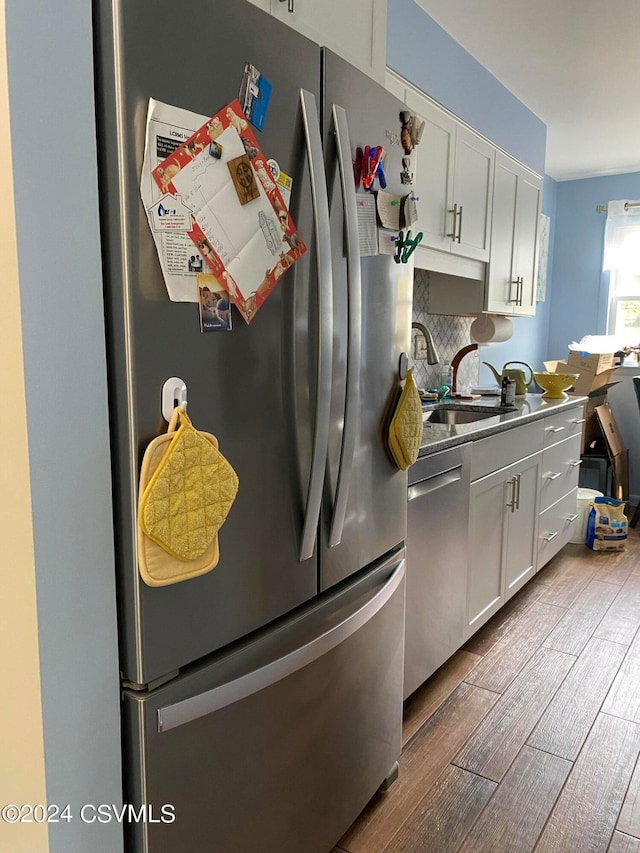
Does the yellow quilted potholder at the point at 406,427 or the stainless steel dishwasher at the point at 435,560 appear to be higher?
the yellow quilted potholder at the point at 406,427

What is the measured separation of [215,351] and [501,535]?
1991mm

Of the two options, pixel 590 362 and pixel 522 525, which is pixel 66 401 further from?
pixel 590 362

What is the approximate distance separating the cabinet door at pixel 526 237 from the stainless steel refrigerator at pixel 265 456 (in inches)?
85.7

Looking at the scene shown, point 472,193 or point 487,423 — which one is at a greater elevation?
point 472,193

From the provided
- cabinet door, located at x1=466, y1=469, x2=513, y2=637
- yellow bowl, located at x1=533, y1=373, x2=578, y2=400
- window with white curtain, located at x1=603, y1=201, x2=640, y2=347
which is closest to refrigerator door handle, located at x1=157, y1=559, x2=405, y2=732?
cabinet door, located at x1=466, y1=469, x2=513, y2=637

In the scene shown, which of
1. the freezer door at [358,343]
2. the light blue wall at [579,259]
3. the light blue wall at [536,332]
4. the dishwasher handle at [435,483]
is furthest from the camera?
the light blue wall at [579,259]

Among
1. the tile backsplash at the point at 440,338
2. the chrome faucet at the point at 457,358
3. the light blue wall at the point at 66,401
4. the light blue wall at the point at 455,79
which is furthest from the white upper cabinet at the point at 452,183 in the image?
the light blue wall at the point at 66,401

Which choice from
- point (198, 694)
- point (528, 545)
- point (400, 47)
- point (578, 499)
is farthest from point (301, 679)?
point (578, 499)

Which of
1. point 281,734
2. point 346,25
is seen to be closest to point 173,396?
point 281,734

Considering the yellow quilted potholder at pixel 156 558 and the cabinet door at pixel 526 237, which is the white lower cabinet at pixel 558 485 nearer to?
the cabinet door at pixel 526 237

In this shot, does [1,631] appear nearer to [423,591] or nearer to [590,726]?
[423,591]

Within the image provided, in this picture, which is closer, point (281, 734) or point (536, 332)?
point (281, 734)

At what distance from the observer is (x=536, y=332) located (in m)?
5.29

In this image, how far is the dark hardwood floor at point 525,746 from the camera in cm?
169
